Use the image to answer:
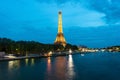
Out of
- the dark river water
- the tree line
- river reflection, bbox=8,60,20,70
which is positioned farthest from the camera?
the tree line

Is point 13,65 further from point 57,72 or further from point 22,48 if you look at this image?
Answer: point 22,48

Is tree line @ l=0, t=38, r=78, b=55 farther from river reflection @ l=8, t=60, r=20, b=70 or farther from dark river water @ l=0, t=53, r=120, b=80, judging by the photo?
dark river water @ l=0, t=53, r=120, b=80

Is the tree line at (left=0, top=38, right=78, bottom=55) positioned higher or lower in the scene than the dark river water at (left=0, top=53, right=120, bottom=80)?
higher

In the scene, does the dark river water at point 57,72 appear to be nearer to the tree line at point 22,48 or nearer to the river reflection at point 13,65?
the river reflection at point 13,65

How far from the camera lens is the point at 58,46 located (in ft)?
406

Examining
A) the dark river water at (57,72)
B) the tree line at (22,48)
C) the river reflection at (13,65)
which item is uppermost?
the tree line at (22,48)

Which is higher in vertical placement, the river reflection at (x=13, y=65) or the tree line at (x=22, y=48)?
the tree line at (x=22, y=48)

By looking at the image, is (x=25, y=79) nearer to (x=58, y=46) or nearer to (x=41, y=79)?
(x=41, y=79)

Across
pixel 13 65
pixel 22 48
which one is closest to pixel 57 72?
pixel 13 65

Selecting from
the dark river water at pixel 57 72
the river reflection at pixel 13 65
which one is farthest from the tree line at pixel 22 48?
the dark river water at pixel 57 72

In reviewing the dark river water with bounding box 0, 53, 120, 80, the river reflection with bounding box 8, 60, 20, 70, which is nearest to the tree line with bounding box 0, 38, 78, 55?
the river reflection with bounding box 8, 60, 20, 70

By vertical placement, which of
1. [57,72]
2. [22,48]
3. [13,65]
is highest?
[22,48]

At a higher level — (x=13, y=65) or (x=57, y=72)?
(x=13, y=65)

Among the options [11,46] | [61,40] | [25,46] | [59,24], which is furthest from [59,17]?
[11,46]
